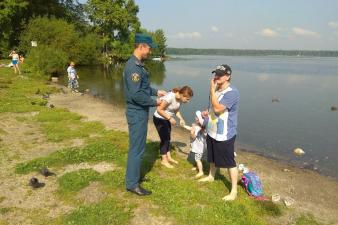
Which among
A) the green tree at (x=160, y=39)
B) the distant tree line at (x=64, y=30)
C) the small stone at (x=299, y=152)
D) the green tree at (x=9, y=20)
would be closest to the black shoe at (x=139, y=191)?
the small stone at (x=299, y=152)

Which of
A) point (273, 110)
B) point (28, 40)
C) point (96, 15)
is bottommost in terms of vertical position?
point (273, 110)

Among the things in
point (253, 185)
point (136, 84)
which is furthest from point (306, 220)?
point (136, 84)

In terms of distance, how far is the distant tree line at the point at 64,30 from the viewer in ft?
123

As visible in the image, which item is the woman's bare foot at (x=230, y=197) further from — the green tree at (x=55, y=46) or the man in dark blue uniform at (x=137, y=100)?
the green tree at (x=55, y=46)

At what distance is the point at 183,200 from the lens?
6.31 meters

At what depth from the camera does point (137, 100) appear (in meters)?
5.73

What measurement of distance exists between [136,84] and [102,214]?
2.21 meters

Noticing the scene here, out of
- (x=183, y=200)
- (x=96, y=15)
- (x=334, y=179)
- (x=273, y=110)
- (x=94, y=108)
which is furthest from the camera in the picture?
(x=96, y=15)

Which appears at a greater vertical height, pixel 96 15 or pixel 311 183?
pixel 96 15

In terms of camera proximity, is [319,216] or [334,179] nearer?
[319,216]

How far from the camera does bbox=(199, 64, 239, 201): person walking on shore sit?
586 cm

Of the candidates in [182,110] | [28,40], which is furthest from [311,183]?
[28,40]

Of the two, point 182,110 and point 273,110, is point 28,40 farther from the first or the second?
point 273,110

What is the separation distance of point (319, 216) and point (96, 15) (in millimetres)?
70022
